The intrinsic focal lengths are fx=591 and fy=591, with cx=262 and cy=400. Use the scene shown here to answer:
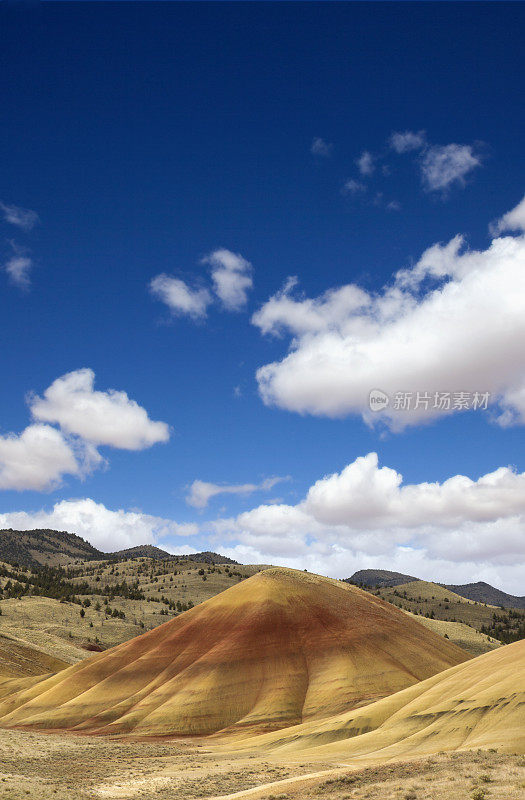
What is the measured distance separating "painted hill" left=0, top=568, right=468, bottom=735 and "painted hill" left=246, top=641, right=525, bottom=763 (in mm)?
10821

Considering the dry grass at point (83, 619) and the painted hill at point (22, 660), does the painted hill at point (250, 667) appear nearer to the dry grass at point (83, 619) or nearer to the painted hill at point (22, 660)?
the painted hill at point (22, 660)

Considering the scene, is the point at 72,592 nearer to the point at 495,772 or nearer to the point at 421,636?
the point at 421,636

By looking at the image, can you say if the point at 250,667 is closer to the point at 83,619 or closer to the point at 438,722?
the point at 438,722

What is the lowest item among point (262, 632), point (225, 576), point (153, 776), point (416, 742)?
point (153, 776)

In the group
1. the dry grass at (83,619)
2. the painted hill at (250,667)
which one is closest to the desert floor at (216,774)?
the painted hill at (250,667)

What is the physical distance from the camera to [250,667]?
62938 millimetres

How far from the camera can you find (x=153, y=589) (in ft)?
525

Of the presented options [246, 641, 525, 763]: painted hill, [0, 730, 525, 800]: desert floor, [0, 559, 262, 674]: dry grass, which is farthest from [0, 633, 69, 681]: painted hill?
[246, 641, 525, 763]: painted hill

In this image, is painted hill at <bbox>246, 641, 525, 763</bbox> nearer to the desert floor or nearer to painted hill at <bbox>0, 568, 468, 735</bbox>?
the desert floor

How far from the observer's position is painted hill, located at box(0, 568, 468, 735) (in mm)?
56750

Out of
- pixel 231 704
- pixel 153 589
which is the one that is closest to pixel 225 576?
pixel 153 589

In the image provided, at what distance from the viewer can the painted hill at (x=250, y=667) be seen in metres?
56.8

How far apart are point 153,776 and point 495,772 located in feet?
70.8

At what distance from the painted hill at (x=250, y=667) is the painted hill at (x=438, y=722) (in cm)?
1082
